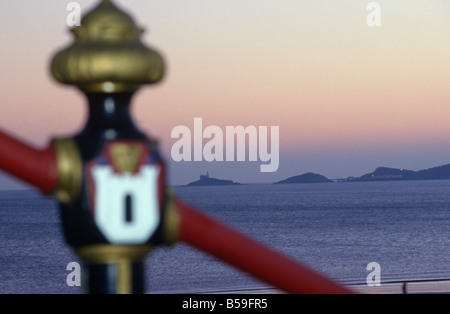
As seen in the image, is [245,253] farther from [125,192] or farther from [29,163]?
[29,163]

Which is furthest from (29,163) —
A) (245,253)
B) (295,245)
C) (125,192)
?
(295,245)

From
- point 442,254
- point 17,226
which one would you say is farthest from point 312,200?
point 442,254

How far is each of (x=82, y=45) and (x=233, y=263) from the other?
666 mm

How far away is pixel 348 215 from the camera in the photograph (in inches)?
5950

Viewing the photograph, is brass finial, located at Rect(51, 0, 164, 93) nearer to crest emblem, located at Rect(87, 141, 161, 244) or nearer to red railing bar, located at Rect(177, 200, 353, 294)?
crest emblem, located at Rect(87, 141, 161, 244)

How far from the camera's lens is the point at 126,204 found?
275 cm

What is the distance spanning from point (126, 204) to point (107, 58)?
1.19 feet

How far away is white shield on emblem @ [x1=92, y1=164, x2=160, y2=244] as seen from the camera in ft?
8.95

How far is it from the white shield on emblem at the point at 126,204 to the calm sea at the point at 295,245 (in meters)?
57.9

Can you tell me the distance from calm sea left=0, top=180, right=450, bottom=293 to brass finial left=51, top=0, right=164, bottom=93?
57.9m

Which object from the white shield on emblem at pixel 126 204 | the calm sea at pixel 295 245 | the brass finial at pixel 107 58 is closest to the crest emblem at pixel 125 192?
the white shield on emblem at pixel 126 204

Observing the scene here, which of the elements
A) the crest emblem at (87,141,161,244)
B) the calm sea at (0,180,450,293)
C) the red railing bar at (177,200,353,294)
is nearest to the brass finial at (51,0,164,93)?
the crest emblem at (87,141,161,244)

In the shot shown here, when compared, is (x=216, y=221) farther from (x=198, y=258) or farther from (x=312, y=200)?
(x=312, y=200)

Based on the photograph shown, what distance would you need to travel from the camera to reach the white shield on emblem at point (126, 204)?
2.73 metres
